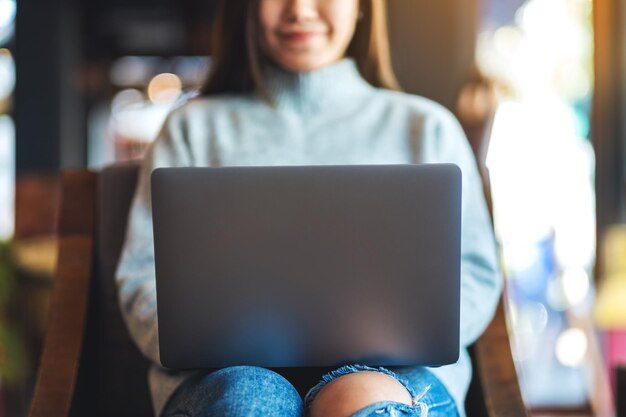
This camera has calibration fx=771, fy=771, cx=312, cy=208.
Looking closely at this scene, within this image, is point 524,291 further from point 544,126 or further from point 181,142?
point 181,142

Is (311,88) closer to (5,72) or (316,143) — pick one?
(316,143)

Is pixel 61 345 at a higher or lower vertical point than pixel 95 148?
higher

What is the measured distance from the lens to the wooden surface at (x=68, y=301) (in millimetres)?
1077

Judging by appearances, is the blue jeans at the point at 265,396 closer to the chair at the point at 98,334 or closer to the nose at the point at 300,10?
the chair at the point at 98,334

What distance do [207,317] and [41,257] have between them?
2.15 meters

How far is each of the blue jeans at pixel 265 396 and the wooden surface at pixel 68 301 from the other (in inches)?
8.1

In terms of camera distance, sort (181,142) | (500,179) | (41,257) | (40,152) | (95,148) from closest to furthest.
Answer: (181,142)
(41,257)
(500,179)
(40,152)
(95,148)

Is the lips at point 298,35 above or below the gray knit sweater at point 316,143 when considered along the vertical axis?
above

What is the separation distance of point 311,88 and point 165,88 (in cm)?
533

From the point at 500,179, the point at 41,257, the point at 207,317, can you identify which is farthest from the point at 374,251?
the point at 500,179

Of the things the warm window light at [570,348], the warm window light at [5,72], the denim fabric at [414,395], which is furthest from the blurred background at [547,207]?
the warm window light at [5,72]

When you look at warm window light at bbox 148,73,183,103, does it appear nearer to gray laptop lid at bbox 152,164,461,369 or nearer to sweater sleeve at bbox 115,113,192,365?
sweater sleeve at bbox 115,113,192,365

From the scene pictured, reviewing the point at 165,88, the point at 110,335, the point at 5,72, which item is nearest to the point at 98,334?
the point at 110,335

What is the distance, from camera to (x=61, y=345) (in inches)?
45.7
